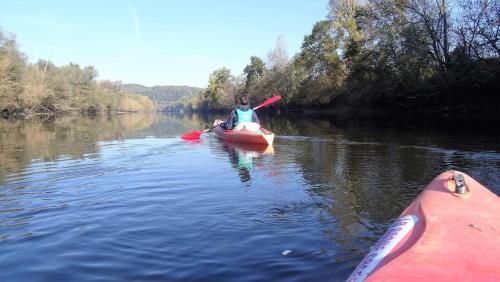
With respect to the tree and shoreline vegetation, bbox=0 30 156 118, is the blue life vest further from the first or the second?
the tree

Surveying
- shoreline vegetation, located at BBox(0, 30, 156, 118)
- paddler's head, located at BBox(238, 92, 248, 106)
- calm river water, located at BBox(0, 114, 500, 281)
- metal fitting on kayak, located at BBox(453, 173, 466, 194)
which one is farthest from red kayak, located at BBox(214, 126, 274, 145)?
shoreline vegetation, located at BBox(0, 30, 156, 118)

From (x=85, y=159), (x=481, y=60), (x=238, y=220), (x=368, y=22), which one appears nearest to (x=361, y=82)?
(x=368, y=22)

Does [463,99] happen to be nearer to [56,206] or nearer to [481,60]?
[481,60]

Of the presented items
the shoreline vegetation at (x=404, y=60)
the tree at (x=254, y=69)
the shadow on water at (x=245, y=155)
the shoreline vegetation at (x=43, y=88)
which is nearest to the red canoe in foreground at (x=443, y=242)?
the shadow on water at (x=245, y=155)

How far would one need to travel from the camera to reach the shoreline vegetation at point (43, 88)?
167 feet

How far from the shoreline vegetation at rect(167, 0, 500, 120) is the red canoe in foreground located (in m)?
27.3

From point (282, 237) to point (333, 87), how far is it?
4783 centimetres

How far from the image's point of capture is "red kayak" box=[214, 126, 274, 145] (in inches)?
562

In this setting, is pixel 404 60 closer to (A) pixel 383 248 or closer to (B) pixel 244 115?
(B) pixel 244 115

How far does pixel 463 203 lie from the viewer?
151 inches

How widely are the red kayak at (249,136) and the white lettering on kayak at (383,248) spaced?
1067cm

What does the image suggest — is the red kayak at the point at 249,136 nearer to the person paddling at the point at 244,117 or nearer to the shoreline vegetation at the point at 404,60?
the person paddling at the point at 244,117

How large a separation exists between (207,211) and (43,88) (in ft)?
208

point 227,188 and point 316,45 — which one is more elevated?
point 316,45
